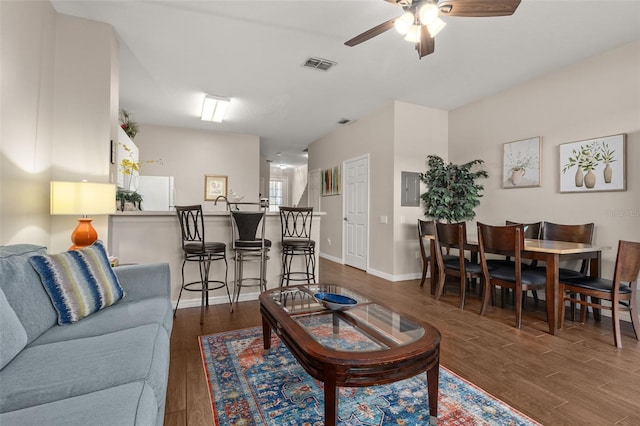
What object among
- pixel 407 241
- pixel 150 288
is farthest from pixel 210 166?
pixel 150 288

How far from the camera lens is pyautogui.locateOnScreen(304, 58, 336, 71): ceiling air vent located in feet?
11.7

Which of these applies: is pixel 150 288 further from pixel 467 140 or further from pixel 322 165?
pixel 322 165

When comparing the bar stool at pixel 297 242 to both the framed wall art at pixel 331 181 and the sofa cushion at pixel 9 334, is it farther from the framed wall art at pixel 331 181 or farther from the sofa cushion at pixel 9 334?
the framed wall art at pixel 331 181

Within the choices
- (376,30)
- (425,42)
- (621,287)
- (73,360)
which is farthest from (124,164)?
(621,287)

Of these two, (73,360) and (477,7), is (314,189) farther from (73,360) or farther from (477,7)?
(73,360)

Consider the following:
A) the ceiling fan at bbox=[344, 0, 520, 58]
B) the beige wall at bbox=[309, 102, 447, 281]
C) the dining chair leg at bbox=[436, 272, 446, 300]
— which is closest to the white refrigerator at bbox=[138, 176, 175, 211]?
the beige wall at bbox=[309, 102, 447, 281]

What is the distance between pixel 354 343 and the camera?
1455mm

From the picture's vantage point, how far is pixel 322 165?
7.37 meters

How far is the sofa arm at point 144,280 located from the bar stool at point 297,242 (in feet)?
5.13

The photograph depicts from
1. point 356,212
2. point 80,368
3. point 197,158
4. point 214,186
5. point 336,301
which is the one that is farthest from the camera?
point 214,186

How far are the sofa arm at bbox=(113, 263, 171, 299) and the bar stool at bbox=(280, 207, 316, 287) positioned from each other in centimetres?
156

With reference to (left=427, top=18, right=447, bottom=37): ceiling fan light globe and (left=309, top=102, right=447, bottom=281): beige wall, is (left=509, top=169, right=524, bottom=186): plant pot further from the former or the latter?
(left=427, top=18, right=447, bottom=37): ceiling fan light globe

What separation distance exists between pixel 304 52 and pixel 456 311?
3235mm

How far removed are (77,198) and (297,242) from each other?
205 centimetres
